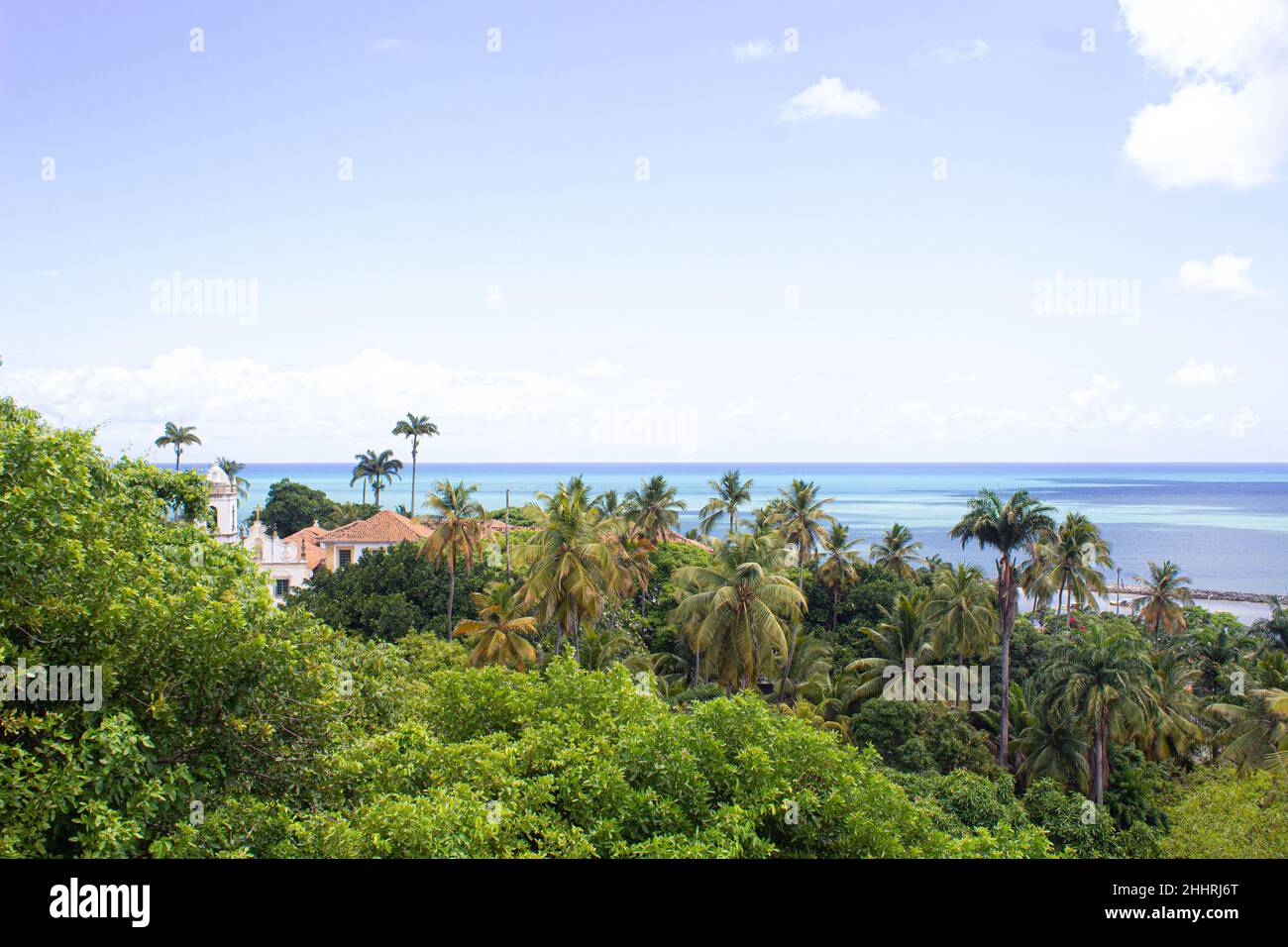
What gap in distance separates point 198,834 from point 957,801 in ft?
60.3

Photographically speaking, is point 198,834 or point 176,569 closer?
point 198,834

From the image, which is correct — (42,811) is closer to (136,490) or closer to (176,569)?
(176,569)

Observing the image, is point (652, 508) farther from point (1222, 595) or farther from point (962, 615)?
point (1222, 595)

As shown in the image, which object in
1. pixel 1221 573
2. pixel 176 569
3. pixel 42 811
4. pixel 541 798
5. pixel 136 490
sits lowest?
pixel 1221 573

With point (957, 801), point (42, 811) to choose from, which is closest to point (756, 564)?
point (957, 801)

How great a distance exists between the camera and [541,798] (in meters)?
9.86

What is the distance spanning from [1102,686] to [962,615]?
6947 mm

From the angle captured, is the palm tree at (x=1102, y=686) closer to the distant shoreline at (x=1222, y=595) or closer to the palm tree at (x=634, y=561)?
the palm tree at (x=634, y=561)

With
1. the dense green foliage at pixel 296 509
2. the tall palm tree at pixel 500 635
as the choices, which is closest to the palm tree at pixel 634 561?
the tall palm tree at pixel 500 635

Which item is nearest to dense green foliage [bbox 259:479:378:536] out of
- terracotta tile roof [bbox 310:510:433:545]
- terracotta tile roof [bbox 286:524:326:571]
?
terracotta tile roof [bbox 286:524:326:571]

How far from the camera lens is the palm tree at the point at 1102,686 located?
26.9 m

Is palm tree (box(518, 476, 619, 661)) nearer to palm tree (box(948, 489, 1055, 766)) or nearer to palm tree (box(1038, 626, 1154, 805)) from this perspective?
palm tree (box(948, 489, 1055, 766))

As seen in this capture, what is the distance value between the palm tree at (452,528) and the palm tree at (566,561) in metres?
8.30
